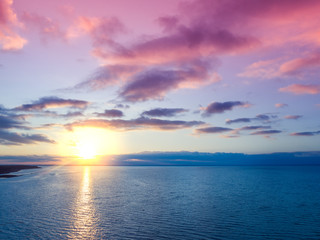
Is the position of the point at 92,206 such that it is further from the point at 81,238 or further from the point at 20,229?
the point at 81,238

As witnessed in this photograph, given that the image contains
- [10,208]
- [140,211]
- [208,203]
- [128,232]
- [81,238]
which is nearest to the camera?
[81,238]

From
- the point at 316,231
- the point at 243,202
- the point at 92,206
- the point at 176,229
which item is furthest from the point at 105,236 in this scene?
the point at 243,202

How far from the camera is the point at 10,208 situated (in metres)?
53.0

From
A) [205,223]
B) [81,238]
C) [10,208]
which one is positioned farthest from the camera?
[10,208]

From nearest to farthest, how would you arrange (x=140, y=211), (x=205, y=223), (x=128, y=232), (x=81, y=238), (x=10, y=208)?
(x=81, y=238) → (x=128, y=232) → (x=205, y=223) → (x=140, y=211) → (x=10, y=208)

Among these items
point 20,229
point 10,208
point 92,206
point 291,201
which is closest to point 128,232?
point 20,229

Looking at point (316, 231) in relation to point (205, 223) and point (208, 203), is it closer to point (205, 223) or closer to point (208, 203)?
point (205, 223)

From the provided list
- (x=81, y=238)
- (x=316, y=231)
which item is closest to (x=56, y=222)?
(x=81, y=238)

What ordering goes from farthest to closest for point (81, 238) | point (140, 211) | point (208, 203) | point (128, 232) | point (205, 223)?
point (208, 203) → point (140, 211) → point (205, 223) → point (128, 232) → point (81, 238)

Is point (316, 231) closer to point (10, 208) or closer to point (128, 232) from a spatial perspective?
point (128, 232)

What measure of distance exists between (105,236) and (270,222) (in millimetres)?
27716

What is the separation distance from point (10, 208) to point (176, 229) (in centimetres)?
3961

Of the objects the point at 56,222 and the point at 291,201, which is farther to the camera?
the point at 291,201

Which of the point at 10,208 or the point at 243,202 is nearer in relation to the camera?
the point at 10,208
